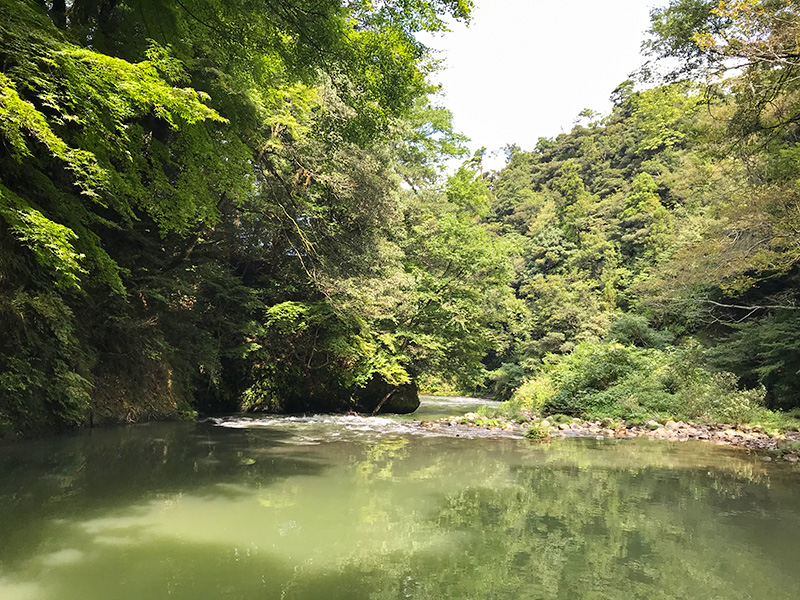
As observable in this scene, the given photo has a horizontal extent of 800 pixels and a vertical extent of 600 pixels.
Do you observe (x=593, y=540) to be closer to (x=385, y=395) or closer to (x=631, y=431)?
(x=631, y=431)

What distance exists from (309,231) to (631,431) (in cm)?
935

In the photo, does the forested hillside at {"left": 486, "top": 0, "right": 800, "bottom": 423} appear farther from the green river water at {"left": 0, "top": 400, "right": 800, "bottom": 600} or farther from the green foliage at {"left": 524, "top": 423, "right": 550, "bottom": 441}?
the green river water at {"left": 0, "top": 400, "right": 800, "bottom": 600}

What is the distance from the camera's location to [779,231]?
884 centimetres

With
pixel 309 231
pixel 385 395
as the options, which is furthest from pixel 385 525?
pixel 385 395

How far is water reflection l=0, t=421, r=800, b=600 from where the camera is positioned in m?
2.74

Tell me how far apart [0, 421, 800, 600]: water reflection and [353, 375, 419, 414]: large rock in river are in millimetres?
8387

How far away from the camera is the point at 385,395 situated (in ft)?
50.8

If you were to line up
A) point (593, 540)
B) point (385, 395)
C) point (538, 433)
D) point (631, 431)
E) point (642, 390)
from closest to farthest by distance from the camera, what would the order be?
point (593, 540), point (538, 433), point (631, 431), point (642, 390), point (385, 395)

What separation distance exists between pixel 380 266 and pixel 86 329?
289 inches

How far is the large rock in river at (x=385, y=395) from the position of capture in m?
15.3

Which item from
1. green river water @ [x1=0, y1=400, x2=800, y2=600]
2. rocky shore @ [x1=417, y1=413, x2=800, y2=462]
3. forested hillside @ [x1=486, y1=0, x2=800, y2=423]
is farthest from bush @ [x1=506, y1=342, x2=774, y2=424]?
green river water @ [x1=0, y1=400, x2=800, y2=600]

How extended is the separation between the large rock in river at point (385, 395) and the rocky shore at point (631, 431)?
3813 mm

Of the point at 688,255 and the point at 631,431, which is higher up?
the point at 688,255

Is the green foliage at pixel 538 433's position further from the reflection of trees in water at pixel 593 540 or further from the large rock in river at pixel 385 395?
the large rock in river at pixel 385 395
